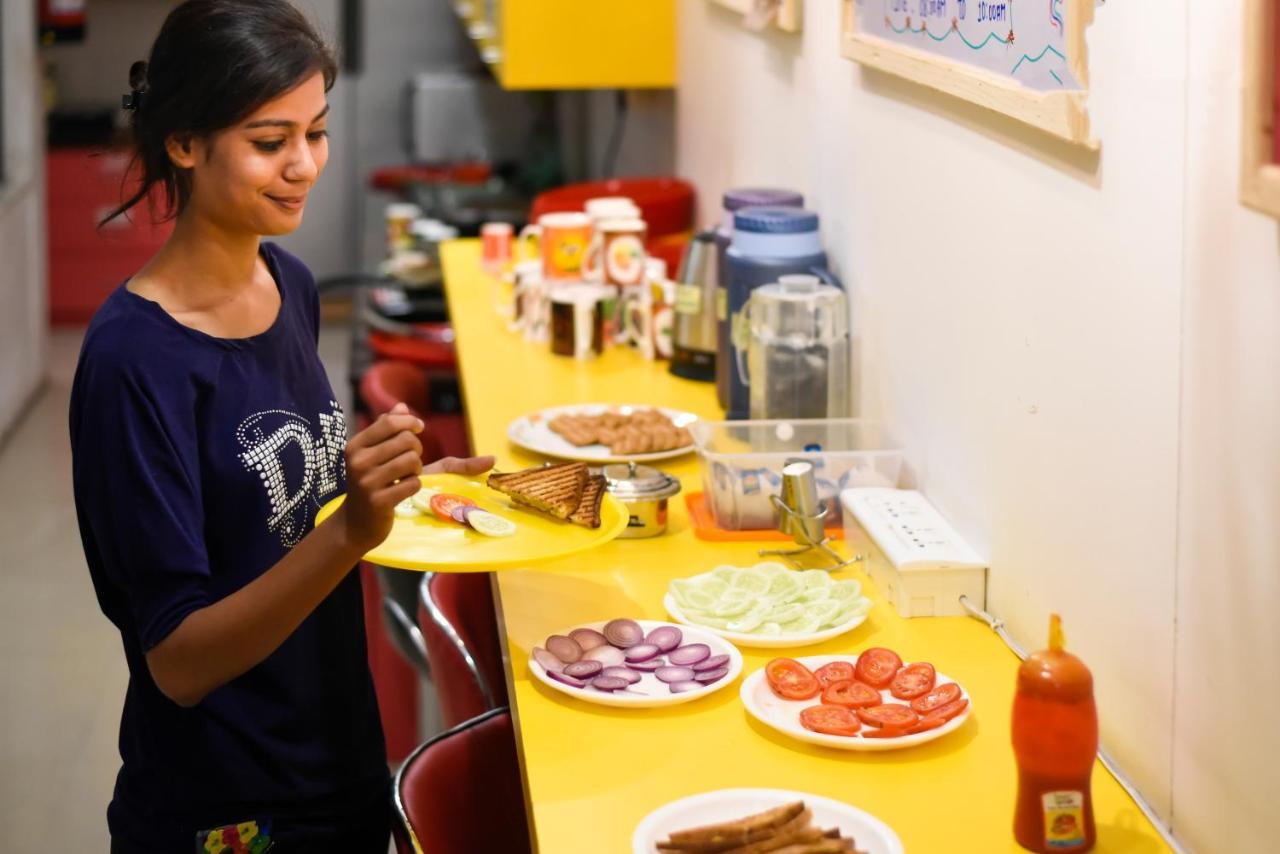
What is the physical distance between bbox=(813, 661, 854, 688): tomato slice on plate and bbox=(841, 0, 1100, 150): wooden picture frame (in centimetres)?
58

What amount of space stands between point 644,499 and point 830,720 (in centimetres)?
63

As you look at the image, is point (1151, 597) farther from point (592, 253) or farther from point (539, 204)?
point (539, 204)

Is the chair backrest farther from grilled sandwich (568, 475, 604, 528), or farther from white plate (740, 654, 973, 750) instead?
white plate (740, 654, 973, 750)

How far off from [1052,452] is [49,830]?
248cm

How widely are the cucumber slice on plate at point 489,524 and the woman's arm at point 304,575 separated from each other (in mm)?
405

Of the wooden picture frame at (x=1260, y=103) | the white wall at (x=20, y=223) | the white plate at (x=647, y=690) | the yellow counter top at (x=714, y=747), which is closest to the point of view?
the wooden picture frame at (x=1260, y=103)

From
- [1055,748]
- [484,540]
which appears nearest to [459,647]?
[484,540]

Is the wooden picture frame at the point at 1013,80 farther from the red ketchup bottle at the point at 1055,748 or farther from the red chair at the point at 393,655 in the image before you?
the red chair at the point at 393,655

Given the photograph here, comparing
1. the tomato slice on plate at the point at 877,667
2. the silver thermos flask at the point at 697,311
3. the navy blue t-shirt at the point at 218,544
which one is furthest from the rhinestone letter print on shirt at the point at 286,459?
the silver thermos flask at the point at 697,311

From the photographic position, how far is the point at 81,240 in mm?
7949

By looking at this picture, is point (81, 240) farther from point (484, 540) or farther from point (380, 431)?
point (380, 431)

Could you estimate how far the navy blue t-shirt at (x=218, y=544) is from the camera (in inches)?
57.2

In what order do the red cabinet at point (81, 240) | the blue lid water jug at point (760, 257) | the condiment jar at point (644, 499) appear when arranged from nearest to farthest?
the condiment jar at point (644, 499) → the blue lid water jug at point (760, 257) → the red cabinet at point (81, 240)


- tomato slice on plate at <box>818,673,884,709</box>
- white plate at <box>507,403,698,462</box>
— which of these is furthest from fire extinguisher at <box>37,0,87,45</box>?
tomato slice on plate at <box>818,673,884,709</box>
